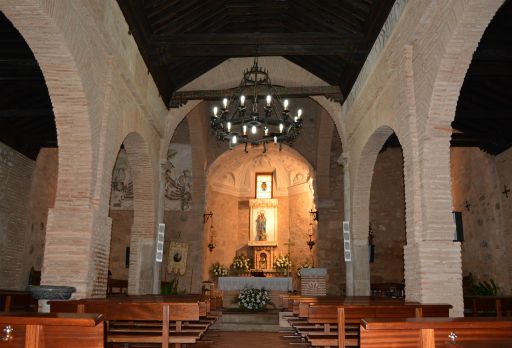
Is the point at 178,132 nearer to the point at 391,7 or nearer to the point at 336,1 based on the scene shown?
the point at 336,1

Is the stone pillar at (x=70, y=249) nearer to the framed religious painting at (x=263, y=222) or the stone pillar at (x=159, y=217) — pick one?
the stone pillar at (x=159, y=217)

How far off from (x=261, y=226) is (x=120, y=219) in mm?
5422

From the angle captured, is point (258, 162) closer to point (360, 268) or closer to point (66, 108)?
point (360, 268)

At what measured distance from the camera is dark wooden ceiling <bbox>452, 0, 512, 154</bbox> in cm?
776

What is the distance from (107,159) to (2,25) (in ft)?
8.39

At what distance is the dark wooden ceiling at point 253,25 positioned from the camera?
9109mm

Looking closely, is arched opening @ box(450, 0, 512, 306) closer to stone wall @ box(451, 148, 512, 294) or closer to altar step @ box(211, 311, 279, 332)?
stone wall @ box(451, 148, 512, 294)

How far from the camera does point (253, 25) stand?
37.2ft

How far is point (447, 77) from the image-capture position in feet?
20.8

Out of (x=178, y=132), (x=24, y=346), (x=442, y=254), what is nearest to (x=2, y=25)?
(x=24, y=346)

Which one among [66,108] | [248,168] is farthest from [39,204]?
[248,168]

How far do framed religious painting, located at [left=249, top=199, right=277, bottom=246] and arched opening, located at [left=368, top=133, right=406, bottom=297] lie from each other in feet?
14.2

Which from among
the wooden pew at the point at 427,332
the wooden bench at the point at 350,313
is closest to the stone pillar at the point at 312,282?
the wooden bench at the point at 350,313

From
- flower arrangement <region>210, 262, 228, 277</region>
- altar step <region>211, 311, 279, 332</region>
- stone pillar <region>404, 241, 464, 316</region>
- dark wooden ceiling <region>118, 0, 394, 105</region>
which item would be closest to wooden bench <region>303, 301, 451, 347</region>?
stone pillar <region>404, 241, 464, 316</region>
